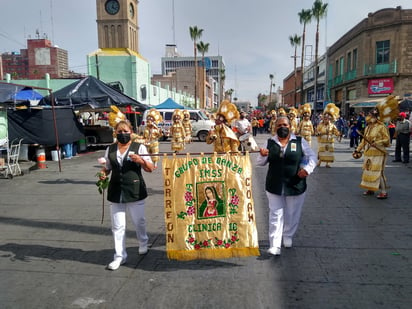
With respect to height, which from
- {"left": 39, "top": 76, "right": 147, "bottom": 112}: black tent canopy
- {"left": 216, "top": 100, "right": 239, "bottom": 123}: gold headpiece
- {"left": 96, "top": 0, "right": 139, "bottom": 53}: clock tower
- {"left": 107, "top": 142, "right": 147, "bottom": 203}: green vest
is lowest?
{"left": 107, "top": 142, "right": 147, "bottom": 203}: green vest

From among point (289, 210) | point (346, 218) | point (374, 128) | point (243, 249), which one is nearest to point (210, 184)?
point (243, 249)

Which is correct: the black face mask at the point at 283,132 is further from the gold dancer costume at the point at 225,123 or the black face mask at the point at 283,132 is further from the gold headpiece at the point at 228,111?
the gold headpiece at the point at 228,111

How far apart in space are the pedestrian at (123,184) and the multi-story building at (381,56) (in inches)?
946

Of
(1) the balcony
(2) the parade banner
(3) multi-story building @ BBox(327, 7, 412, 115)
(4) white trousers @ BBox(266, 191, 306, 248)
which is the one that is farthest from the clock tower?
(4) white trousers @ BBox(266, 191, 306, 248)

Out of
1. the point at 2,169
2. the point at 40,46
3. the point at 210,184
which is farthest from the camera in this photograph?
the point at 40,46

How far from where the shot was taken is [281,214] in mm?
4152

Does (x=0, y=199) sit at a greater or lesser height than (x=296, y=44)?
lesser

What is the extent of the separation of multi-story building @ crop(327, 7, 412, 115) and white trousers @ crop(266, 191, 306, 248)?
2289 centimetres

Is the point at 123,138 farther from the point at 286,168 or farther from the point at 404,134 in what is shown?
the point at 404,134

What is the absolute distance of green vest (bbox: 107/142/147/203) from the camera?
389 centimetres

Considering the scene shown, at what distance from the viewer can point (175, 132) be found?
10.2 m

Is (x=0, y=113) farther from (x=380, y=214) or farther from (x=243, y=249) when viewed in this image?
(x=380, y=214)

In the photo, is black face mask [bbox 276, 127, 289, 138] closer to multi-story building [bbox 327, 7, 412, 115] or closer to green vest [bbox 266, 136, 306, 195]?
green vest [bbox 266, 136, 306, 195]

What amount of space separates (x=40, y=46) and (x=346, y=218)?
116896mm
